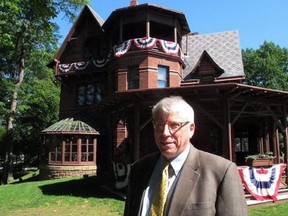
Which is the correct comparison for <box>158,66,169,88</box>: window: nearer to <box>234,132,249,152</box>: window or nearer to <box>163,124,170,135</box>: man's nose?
<box>234,132,249,152</box>: window

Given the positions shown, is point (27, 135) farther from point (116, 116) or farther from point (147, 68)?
point (116, 116)

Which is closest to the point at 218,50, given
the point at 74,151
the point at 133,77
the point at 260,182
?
the point at 133,77

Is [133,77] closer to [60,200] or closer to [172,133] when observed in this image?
[60,200]

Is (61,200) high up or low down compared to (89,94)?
down

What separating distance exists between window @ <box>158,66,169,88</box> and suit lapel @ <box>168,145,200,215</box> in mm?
19545

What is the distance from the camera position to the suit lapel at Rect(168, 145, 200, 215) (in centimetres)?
211

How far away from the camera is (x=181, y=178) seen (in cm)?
219

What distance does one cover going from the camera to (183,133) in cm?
230

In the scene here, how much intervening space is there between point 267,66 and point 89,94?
3023 cm

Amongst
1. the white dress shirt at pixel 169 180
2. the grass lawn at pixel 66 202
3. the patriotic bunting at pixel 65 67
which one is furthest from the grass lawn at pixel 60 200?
the patriotic bunting at pixel 65 67

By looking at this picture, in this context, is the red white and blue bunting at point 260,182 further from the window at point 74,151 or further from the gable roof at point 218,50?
the window at point 74,151

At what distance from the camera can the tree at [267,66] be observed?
47062 mm

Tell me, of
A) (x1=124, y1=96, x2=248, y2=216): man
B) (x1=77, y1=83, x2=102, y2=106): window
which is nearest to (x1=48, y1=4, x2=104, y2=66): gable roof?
(x1=77, y1=83, x2=102, y2=106): window

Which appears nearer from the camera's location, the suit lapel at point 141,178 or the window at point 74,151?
the suit lapel at point 141,178
